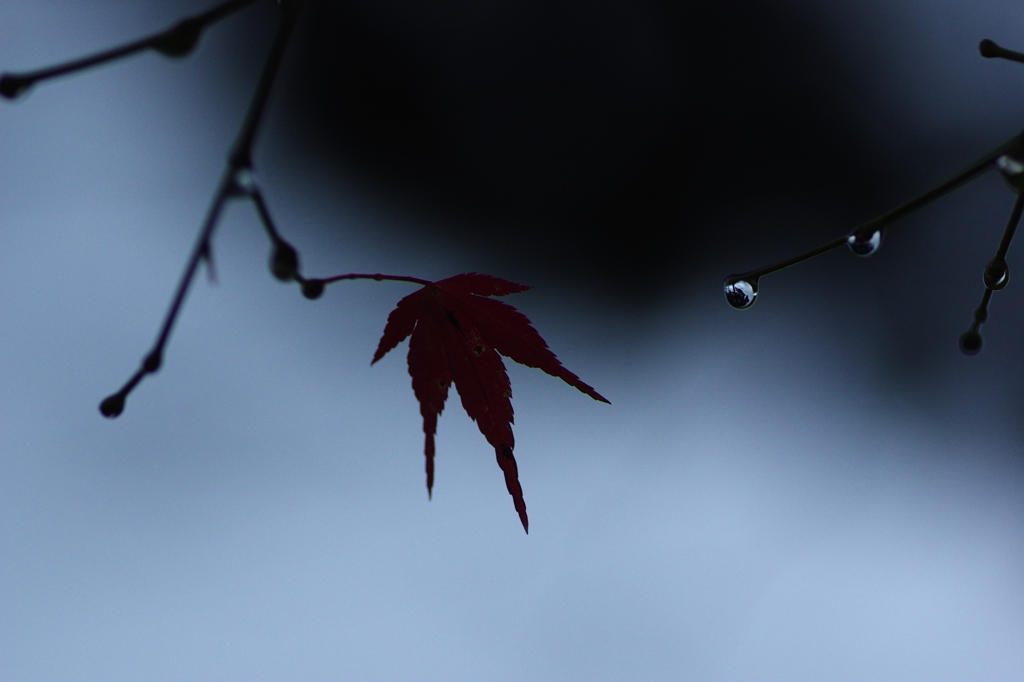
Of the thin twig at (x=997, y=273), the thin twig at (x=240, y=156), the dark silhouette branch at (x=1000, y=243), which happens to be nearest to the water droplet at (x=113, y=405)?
the thin twig at (x=240, y=156)

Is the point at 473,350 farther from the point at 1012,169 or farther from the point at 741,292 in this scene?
the point at 1012,169

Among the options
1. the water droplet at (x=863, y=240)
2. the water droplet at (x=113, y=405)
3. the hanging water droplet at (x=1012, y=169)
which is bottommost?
the water droplet at (x=113, y=405)

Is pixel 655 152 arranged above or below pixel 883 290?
above

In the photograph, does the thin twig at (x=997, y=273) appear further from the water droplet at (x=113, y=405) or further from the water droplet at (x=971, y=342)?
the water droplet at (x=113, y=405)

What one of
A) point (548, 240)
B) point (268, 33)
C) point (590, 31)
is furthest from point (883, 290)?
point (268, 33)

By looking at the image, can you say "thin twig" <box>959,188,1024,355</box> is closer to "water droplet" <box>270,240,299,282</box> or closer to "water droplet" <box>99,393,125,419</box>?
"water droplet" <box>270,240,299,282</box>

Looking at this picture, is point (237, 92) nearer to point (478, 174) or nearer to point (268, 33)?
point (268, 33)
